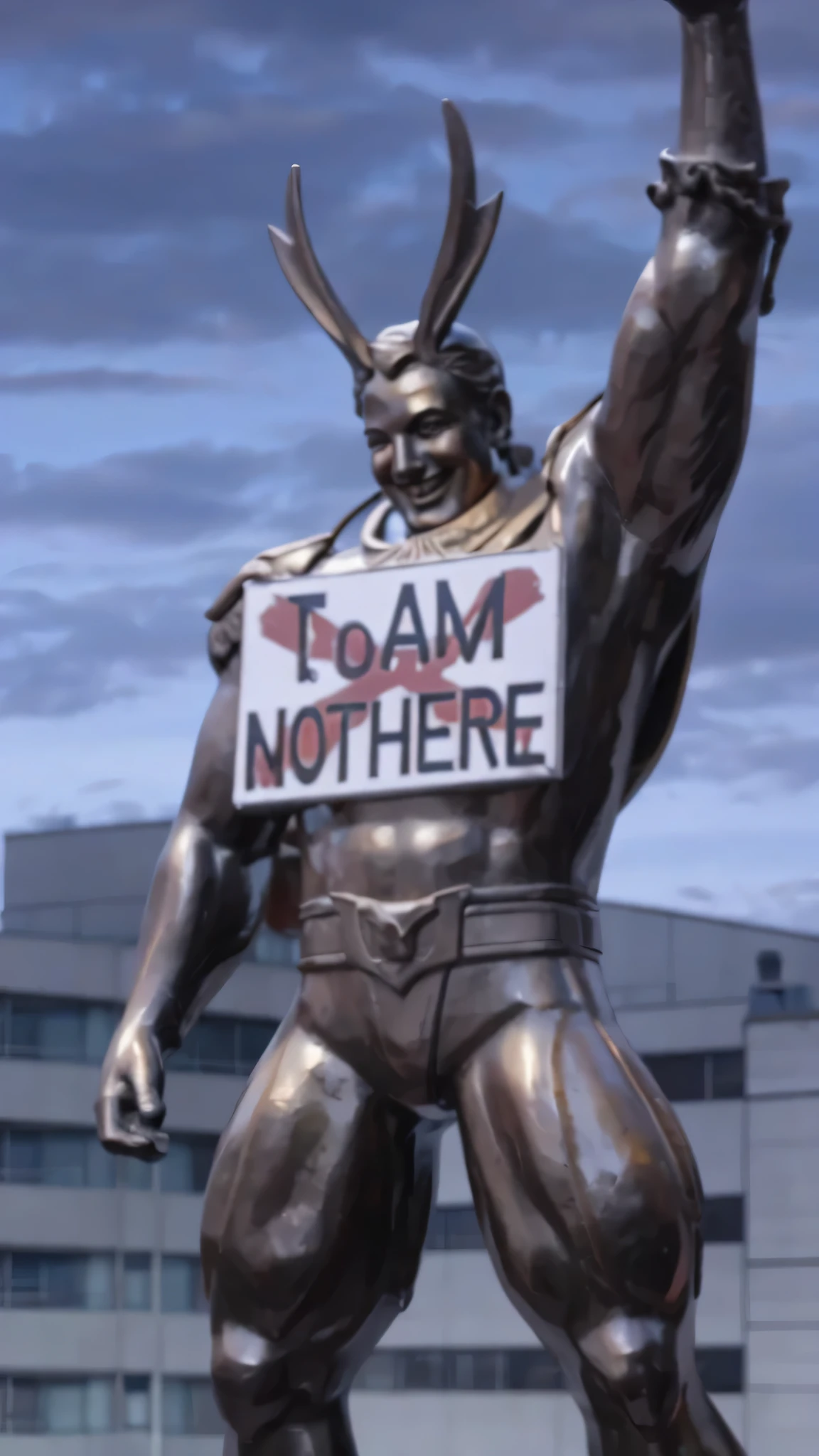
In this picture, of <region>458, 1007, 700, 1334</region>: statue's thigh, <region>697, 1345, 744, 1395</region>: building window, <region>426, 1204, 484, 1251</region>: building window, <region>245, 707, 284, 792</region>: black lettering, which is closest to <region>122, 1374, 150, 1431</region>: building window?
<region>426, 1204, 484, 1251</region>: building window

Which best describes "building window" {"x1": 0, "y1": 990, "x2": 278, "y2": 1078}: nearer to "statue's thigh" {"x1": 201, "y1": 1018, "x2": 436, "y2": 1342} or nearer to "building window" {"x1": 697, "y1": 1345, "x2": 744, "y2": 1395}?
"building window" {"x1": 697, "y1": 1345, "x2": 744, "y2": 1395}

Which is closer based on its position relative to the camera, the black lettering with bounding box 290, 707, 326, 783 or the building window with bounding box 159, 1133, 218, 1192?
the black lettering with bounding box 290, 707, 326, 783

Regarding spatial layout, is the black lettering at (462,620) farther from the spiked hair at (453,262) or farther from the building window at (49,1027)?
the building window at (49,1027)

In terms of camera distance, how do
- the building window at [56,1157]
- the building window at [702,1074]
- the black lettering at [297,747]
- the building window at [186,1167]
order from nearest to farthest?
the black lettering at [297,747] < the building window at [702,1074] < the building window at [56,1157] < the building window at [186,1167]

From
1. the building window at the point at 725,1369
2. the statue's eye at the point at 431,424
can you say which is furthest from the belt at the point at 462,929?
the building window at the point at 725,1369

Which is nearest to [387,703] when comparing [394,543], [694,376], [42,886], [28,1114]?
[394,543]

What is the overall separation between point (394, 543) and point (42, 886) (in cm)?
3704

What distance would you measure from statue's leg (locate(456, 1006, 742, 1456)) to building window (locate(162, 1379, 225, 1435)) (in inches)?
1396

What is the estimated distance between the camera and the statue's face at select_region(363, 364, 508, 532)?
4.44 meters

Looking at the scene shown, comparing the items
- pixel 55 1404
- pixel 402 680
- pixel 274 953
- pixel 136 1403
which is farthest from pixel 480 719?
pixel 136 1403

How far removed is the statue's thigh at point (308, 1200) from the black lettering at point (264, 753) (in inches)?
17.2

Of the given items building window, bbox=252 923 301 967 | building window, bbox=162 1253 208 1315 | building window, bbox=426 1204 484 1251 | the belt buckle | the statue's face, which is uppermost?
building window, bbox=252 923 301 967

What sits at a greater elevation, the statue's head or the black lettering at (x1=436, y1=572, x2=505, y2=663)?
the statue's head

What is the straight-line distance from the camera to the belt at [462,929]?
419 cm
